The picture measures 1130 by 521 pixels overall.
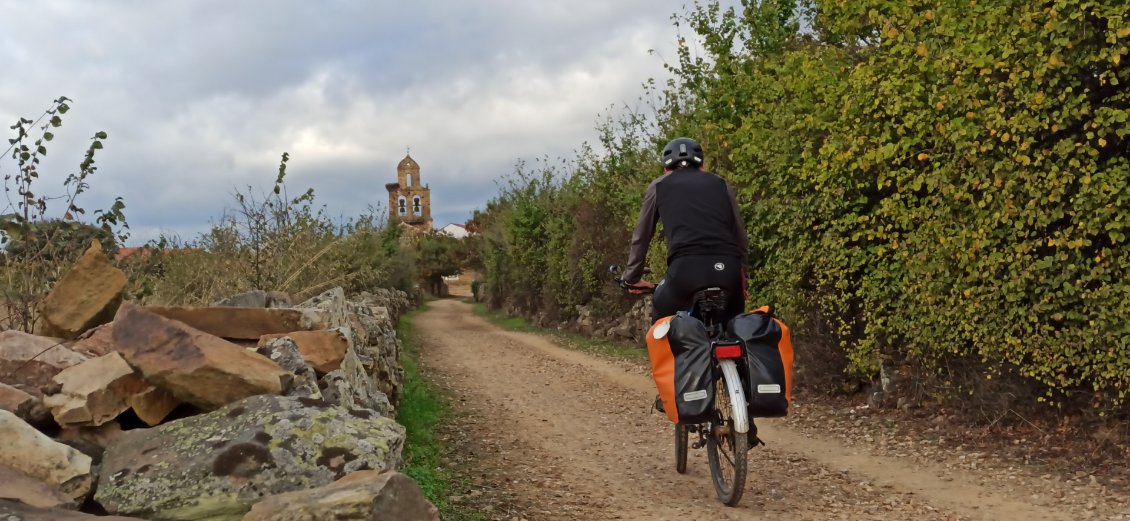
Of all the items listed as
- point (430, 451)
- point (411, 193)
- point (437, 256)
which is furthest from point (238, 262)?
point (411, 193)

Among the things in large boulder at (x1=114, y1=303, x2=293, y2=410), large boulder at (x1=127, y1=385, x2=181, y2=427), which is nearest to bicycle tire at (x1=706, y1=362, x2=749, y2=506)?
large boulder at (x1=114, y1=303, x2=293, y2=410)

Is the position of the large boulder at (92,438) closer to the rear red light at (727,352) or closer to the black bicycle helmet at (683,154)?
the rear red light at (727,352)

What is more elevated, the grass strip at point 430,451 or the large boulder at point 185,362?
the large boulder at point 185,362

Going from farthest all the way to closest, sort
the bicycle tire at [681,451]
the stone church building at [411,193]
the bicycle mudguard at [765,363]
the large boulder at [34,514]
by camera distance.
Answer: the stone church building at [411,193]
the bicycle tire at [681,451]
the bicycle mudguard at [765,363]
the large boulder at [34,514]

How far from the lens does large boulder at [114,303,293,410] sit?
14.2ft

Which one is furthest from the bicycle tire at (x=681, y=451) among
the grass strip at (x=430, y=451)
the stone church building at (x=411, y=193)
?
the stone church building at (x=411, y=193)

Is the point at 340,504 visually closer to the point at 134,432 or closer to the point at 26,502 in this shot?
the point at 26,502

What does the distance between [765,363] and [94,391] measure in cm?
371

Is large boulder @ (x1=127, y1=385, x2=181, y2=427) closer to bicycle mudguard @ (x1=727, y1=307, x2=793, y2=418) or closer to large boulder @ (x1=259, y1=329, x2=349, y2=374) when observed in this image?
large boulder @ (x1=259, y1=329, x2=349, y2=374)

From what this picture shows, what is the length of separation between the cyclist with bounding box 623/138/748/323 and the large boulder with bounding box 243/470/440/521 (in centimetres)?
263

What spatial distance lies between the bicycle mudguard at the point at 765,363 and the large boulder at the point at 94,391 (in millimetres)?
3427

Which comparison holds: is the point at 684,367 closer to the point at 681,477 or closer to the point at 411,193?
the point at 681,477

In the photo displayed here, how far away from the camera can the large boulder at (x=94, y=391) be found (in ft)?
13.7

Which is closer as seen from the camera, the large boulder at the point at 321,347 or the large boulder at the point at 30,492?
the large boulder at the point at 30,492
